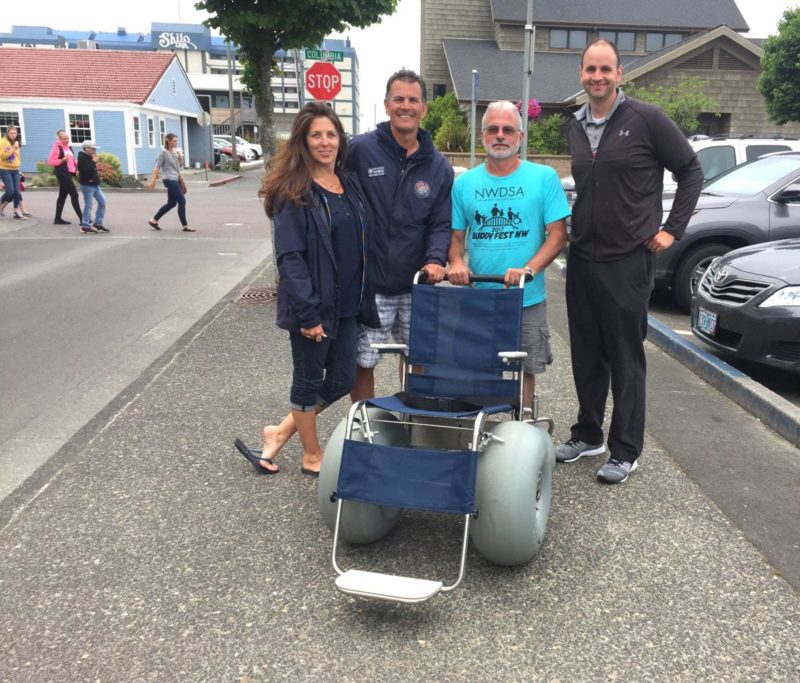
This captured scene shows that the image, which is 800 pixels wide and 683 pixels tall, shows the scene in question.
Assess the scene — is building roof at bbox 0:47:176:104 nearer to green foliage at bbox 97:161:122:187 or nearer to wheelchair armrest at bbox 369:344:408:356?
green foliage at bbox 97:161:122:187

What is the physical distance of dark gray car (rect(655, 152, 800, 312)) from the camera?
8.22 m

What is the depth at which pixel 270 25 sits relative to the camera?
940 cm

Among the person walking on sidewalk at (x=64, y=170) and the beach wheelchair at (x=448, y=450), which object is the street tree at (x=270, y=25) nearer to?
the beach wheelchair at (x=448, y=450)

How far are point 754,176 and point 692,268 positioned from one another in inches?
56.4

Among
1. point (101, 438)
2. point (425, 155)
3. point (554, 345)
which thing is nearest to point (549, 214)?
point (425, 155)

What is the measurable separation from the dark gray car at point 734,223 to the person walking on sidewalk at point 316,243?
17.9 feet

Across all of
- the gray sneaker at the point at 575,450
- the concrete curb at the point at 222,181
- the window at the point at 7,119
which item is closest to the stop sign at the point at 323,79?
the gray sneaker at the point at 575,450

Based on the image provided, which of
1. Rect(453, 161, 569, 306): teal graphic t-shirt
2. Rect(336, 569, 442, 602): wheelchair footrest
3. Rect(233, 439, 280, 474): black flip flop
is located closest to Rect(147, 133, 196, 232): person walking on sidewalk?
Rect(233, 439, 280, 474): black flip flop

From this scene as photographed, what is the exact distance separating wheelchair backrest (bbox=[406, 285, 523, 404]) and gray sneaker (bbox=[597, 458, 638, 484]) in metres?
0.87

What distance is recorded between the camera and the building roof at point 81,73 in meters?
33.8

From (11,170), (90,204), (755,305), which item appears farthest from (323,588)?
(11,170)

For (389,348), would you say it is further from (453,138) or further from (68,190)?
(453,138)

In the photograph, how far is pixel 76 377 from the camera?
20.2 ft

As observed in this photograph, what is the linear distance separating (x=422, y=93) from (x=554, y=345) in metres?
3.90
